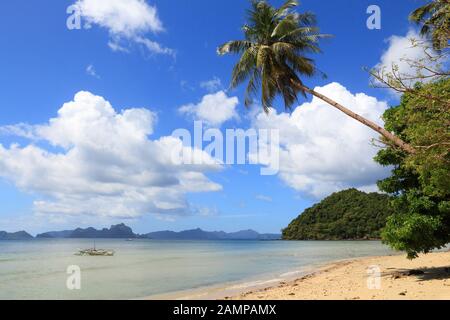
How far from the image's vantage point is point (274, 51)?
17.1m

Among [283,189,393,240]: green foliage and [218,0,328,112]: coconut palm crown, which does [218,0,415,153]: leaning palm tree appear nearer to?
[218,0,328,112]: coconut palm crown

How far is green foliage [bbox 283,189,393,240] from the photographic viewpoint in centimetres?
11950

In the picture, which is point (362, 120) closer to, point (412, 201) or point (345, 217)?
point (412, 201)

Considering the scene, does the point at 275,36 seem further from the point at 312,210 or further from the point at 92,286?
the point at 312,210

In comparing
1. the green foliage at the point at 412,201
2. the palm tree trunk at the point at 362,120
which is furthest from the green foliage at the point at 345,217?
the palm tree trunk at the point at 362,120

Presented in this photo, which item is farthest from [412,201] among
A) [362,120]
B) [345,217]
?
[345,217]

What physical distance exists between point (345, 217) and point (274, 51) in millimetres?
122377

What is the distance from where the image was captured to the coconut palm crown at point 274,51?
1719cm

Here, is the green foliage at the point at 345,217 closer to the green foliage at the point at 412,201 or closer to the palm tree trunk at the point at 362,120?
the green foliage at the point at 412,201

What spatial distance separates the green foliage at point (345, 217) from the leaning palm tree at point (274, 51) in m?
101

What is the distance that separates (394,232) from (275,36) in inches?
362

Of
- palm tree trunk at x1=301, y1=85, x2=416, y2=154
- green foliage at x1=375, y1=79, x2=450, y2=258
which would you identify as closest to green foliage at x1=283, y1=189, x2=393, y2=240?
green foliage at x1=375, y1=79, x2=450, y2=258

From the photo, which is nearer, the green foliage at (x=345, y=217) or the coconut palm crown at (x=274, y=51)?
the coconut palm crown at (x=274, y=51)
